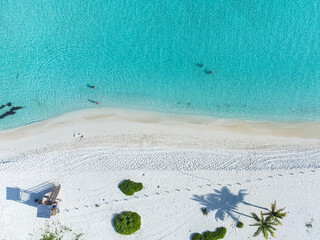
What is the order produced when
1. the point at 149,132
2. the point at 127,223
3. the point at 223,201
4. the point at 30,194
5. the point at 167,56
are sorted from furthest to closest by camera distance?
the point at 167,56 → the point at 149,132 → the point at 223,201 → the point at 30,194 → the point at 127,223

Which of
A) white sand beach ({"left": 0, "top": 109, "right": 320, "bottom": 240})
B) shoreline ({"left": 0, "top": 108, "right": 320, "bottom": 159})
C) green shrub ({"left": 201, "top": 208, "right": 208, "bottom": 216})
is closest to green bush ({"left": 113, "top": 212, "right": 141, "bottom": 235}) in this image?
white sand beach ({"left": 0, "top": 109, "right": 320, "bottom": 240})

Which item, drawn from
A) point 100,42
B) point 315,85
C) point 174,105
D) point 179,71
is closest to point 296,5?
point 315,85

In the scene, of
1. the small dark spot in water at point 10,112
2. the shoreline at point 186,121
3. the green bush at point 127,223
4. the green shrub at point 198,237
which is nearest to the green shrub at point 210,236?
the green shrub at point 198,237

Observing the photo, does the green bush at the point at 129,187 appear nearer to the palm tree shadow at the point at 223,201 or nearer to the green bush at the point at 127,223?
the green bush at the point at 127,223

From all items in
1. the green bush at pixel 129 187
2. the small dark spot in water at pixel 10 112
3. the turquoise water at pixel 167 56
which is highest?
the turquoise water at pixel 167 56

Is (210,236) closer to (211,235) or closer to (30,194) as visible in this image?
(211,235)

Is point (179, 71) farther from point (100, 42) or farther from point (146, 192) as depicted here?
point (146, 192)

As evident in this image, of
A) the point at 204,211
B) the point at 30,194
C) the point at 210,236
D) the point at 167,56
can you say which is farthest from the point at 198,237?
the point at 167,56
